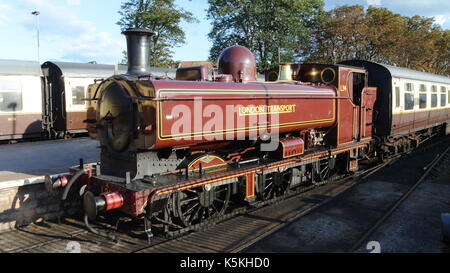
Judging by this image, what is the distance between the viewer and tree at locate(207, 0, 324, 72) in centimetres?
3008

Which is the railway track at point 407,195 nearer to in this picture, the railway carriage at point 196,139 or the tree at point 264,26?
the railway carriage at point 196,139

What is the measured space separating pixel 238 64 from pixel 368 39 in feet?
86.3

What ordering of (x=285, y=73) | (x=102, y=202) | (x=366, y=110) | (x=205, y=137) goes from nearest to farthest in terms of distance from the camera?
1. (x=102, y=202)
2. (x=205, y=137)
3. (x=285, y=73)
4. (x=366, y=110)

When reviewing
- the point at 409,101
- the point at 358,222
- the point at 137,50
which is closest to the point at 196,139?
the point at 137,50

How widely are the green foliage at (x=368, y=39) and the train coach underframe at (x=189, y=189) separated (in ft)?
81.6

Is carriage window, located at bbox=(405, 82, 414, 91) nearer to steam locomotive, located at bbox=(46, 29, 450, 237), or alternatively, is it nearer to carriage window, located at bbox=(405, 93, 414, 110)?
carriage window, located at bbox=(405, 93, 414, 110)

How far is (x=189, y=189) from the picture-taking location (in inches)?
257

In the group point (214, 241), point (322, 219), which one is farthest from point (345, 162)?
point (214, 241)

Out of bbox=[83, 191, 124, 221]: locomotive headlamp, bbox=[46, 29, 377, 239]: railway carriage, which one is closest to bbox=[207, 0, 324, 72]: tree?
bbox=[46, 29, 377, 239]: railway carriage

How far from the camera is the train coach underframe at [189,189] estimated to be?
5.79 m

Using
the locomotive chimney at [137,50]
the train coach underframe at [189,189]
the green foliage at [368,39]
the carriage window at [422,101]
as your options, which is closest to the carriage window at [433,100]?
the carriage window at [422,101]

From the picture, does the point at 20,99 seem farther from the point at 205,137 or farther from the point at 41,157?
the point at 205,137

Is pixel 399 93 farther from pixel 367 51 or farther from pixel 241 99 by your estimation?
pixel 367 51

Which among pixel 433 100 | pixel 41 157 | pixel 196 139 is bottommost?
pixel 41 157
